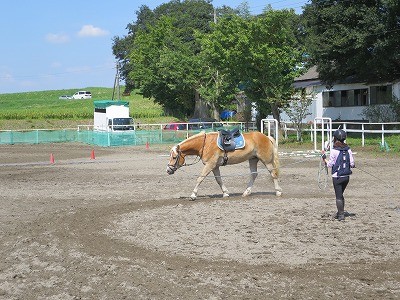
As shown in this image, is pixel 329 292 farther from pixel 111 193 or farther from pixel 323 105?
pixel 323 105

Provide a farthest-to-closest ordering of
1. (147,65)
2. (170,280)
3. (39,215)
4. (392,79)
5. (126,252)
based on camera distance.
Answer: (147,65)
(392,79)
(39,215)
(126,252)
(170,280)

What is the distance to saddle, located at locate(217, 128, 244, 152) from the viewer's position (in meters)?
15.6

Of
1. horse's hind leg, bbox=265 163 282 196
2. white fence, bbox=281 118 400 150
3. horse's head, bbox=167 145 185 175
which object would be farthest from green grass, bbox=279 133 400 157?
horse's head, bbox=167 145 185 175

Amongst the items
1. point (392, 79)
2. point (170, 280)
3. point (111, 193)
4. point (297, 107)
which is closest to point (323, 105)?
point (392, 79)

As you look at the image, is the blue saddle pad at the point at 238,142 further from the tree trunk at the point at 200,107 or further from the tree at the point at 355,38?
the tree trunk at the point at 200,107

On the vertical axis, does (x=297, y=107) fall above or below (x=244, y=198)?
above

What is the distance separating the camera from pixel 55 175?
23.3m

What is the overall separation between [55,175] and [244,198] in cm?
1031

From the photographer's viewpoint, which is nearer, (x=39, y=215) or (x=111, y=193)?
(x=39, y=215)

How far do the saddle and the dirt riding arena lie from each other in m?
1.28

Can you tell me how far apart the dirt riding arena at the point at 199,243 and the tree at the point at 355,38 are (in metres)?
21.1

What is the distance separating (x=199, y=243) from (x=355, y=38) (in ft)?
100

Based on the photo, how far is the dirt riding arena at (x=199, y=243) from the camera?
7.52 m

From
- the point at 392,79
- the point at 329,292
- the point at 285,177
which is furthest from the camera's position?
the point at 392,79
